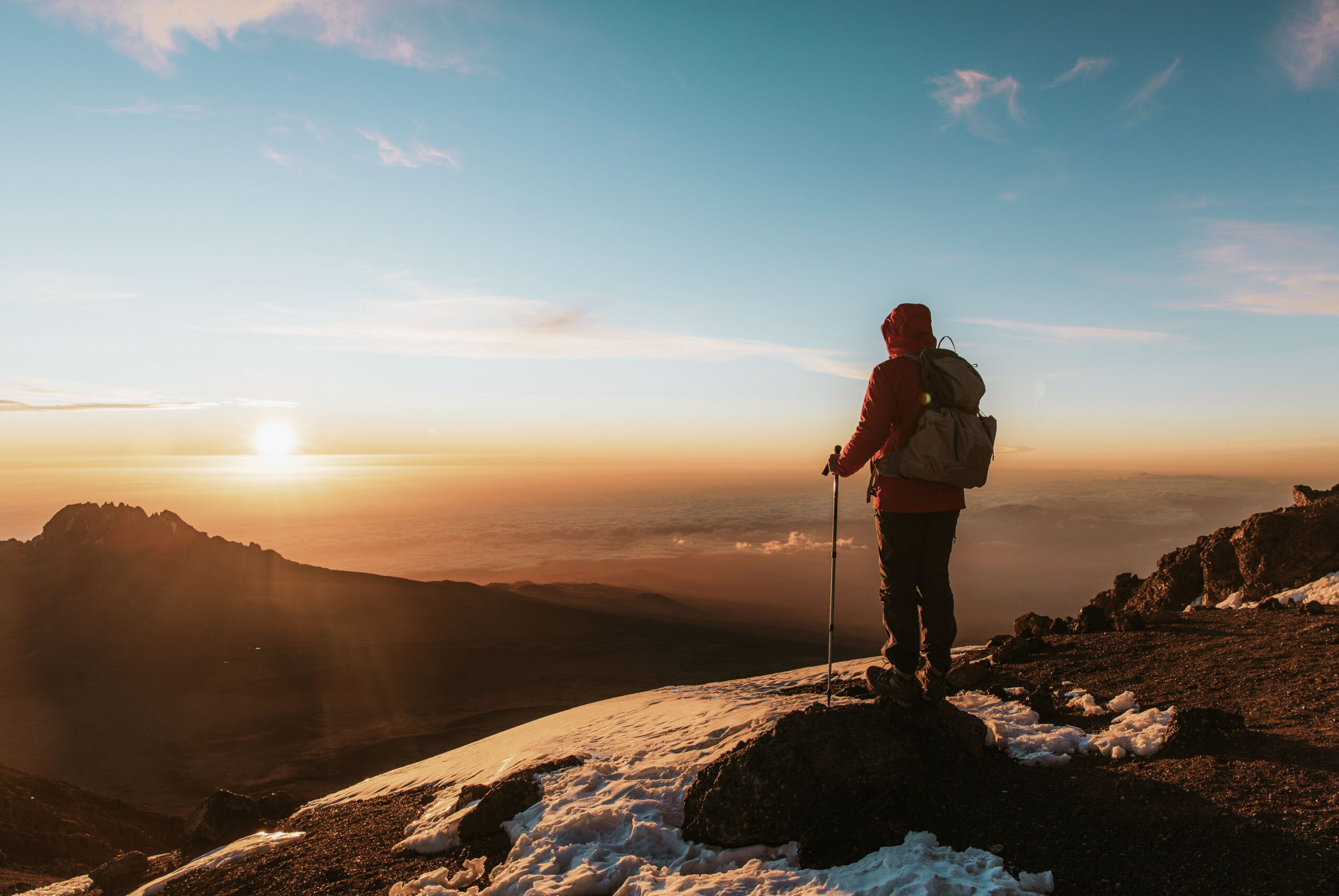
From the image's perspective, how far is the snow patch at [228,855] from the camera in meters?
5.79

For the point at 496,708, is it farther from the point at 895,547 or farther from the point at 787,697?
the point at 895,547

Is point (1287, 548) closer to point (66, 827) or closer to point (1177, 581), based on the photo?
point (1177, 581)

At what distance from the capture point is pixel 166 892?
5.57 m

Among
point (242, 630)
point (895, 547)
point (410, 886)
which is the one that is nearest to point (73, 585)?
point (242, 630)

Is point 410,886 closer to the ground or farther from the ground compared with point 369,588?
farther from the ground

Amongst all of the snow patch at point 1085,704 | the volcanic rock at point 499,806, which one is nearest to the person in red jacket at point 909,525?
the snow patch at point 1085,704

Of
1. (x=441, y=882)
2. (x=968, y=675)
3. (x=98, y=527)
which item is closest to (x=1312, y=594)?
(x=968, y=675)

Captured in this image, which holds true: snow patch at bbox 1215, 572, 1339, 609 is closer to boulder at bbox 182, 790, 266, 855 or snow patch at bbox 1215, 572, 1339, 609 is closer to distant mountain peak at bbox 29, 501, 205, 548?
boulder at bbox 182, 790, 266, 855

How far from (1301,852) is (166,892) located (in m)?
7.61

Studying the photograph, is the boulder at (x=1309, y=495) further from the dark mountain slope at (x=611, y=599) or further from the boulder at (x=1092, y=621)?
the dark mountain slope at (x=611, y=599)

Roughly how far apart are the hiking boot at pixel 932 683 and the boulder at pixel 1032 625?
644cm

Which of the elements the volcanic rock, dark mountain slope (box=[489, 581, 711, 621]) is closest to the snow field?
the volcanic rock

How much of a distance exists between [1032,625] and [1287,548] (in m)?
4.30

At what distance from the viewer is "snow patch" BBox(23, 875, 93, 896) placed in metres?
6.50
